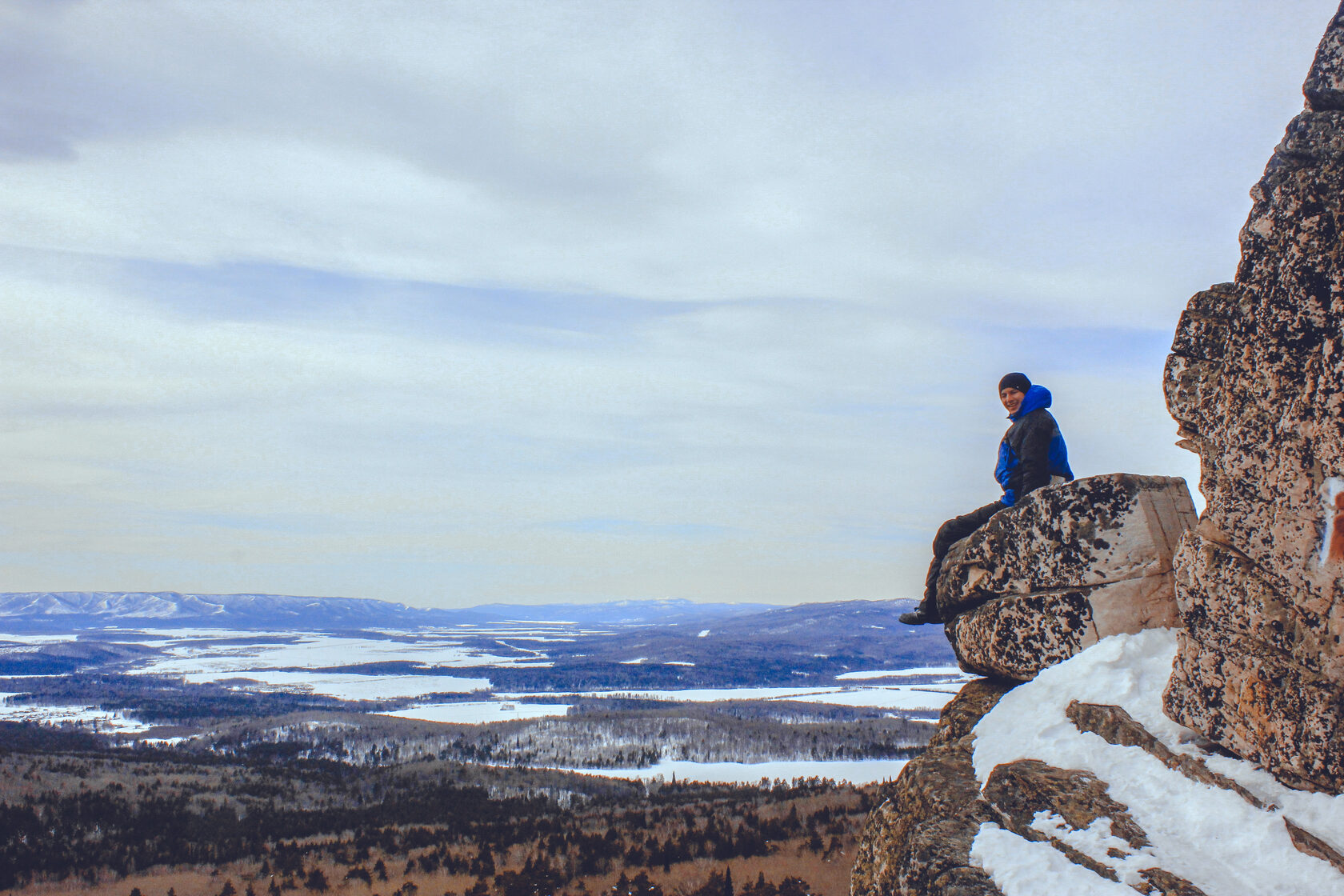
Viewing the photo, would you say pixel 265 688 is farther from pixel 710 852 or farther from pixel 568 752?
pixel 710 852

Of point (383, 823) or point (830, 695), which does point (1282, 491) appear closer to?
point (383, 823)

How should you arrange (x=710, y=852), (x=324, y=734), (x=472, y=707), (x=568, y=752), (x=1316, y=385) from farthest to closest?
(x=472, y=707)
(x=324, y=734)
(x=568, y=752)
(x=710, y=852)
(x=1316, y=385)

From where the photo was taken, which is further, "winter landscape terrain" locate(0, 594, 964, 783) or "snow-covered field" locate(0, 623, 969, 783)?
"winter landscape terrain" locate(0, 594, 964, 783)

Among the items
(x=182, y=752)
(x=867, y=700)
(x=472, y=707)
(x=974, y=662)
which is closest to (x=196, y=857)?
(x=974, y=662)

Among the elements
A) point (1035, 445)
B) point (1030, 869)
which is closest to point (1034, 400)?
point (1035, 445)

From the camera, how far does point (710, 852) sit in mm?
27500

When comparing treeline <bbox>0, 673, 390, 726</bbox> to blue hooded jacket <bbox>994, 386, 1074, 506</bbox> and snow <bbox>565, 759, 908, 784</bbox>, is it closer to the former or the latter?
snow <bbox>565, 759, 908, 784</bbox>

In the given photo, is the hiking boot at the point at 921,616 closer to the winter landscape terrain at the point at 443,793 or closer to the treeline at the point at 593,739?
the winter landscape terrain at the point at 443,793

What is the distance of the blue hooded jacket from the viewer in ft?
33.0

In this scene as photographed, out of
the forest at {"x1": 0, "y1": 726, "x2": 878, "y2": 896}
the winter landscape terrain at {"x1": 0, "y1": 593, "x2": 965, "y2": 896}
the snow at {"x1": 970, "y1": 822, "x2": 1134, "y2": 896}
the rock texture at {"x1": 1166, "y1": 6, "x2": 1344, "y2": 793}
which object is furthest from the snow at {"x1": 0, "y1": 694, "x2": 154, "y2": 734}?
the rock texture at {"x1": 1166, "y1": 6, "x2": 1344, "y2": 793}

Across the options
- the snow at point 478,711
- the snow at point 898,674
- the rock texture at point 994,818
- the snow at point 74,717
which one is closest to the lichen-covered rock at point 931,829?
the rock texture at point 994,818

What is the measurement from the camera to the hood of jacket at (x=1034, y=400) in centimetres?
1003

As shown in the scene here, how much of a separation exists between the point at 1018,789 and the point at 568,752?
258 ft

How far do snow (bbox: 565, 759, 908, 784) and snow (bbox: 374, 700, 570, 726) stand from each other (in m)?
38.3
